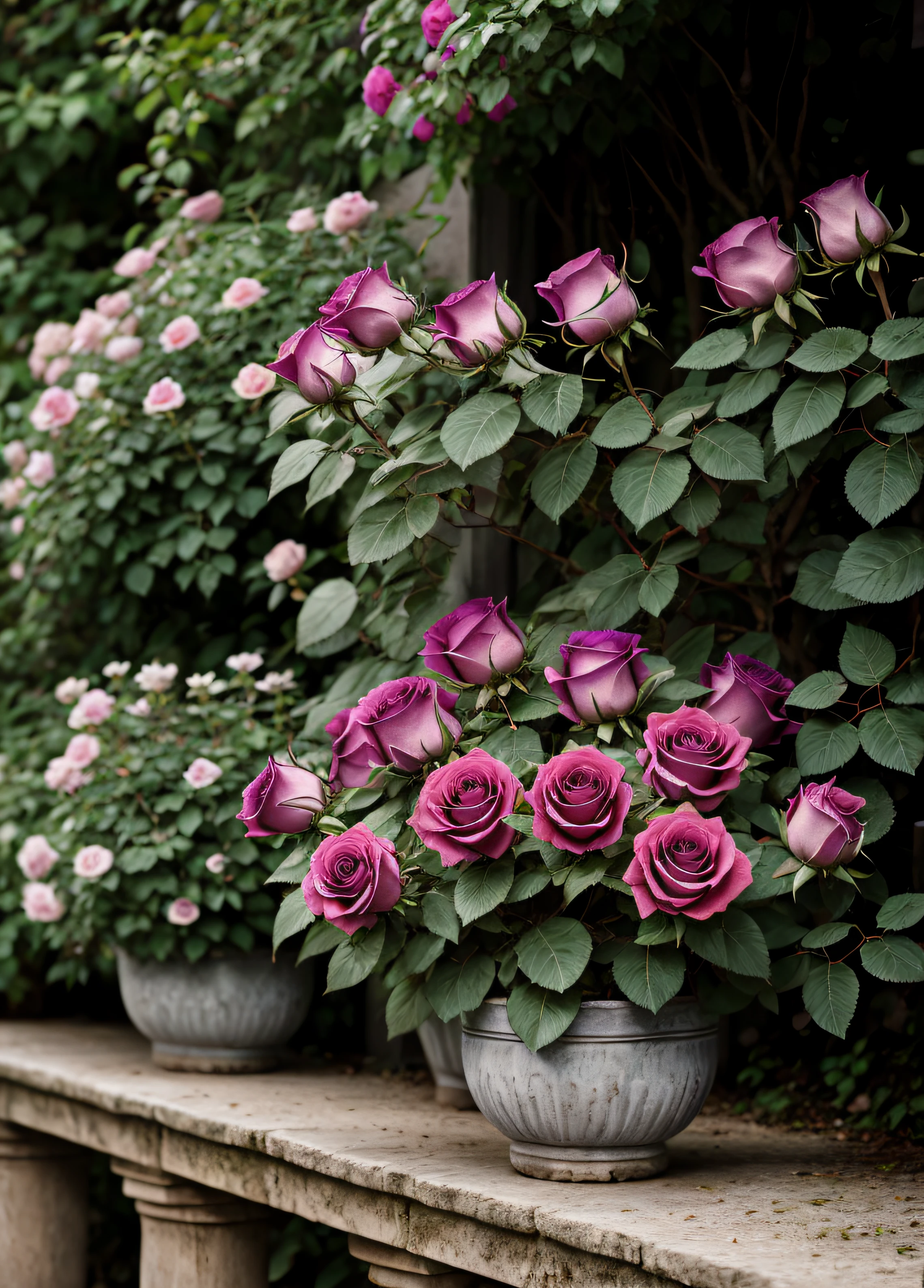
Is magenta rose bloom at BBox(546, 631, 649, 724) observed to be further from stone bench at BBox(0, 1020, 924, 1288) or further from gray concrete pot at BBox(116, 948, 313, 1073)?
gray concrete pot at BBox(116, 948, 313, 1073)

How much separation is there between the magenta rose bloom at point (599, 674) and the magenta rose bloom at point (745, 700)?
0.32 ft

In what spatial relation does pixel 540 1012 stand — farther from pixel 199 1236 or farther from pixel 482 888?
pixel 199 1236

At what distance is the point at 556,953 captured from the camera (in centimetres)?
174

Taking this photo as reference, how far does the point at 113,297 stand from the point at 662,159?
1.40 m

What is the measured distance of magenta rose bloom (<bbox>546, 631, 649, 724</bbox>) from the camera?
180cm

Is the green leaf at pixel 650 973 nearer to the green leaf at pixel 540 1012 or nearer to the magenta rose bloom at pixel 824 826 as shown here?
the green leaf at pixel 540 1012

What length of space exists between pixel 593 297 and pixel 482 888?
81 cm

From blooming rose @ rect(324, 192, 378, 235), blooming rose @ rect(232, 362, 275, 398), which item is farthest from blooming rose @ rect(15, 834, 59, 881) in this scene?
blooming rose @ rect(324, 192, 378, 235)

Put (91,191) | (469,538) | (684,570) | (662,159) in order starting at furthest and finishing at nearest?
1. (91,191)
2. (469,538)
3. (662,159)
4. (684,570)

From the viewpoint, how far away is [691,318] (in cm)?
260

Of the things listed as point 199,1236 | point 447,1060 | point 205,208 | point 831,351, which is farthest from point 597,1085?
point 205,208

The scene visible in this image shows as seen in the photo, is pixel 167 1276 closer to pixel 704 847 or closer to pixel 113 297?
pixel 704 847

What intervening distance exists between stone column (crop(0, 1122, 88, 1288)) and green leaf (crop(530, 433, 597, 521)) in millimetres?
1993

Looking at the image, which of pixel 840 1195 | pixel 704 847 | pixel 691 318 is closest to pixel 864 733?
pixel 704 847
